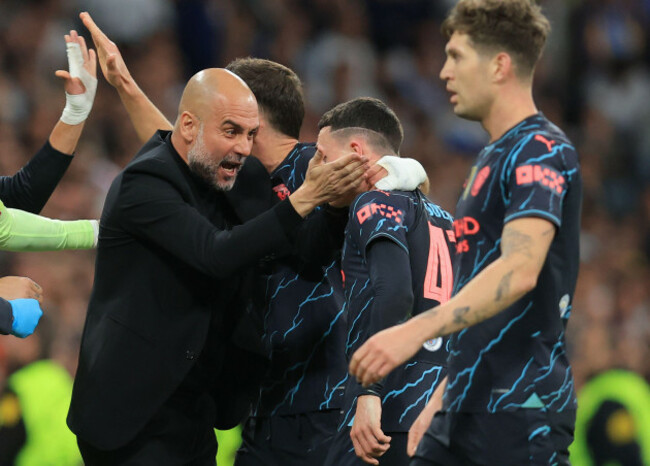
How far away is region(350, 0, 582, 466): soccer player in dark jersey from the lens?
2.80m

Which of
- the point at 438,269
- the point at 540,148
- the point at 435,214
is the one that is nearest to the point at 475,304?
the point at 540,148

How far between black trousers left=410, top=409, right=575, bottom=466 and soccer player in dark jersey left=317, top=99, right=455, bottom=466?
1.67ft

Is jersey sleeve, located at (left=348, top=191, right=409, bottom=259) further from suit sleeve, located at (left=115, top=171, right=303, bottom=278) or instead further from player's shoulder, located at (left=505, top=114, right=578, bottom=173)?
player's shoulder, located at (left=505, top=114, right=578, bottom=173)

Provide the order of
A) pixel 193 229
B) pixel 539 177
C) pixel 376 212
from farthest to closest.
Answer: pixel 376 212
pixel 193 229
pixel 539 177

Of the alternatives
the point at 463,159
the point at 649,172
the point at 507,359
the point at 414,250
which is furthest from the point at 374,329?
the point at 649,172

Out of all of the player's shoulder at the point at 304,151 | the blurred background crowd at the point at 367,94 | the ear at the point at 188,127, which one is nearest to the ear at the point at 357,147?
the player's shoulder at the point at 304,151

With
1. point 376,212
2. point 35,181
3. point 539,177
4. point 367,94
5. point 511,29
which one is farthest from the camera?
point 367,94

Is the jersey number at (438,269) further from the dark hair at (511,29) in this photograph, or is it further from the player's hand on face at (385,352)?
the player's hand on face at (385,352)

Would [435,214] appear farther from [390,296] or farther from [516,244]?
[516,244]

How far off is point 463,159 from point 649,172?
2146mm

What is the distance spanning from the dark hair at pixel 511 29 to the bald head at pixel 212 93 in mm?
1092

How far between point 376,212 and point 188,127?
0.80 m

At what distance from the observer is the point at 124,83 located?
191 inches

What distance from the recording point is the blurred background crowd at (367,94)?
8.10 meters
